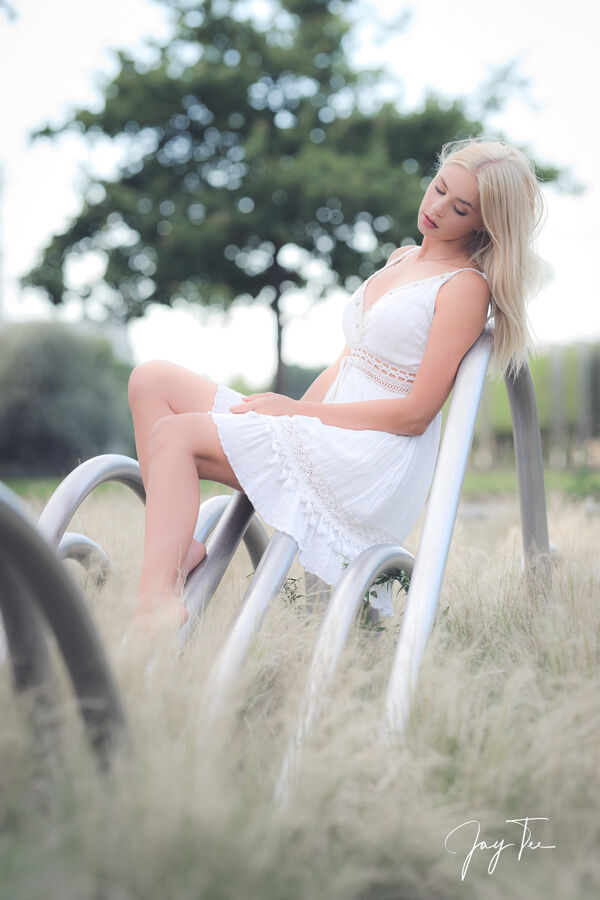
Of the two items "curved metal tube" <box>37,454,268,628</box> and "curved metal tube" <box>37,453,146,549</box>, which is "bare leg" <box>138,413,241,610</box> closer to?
"curved metal tube" <box>37,454,268,628</box>

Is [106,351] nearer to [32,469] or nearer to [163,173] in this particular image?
[32,469]

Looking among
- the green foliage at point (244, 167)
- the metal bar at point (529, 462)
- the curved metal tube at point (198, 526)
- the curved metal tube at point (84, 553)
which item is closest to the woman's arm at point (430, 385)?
the curved metal tube at point (198, 526)

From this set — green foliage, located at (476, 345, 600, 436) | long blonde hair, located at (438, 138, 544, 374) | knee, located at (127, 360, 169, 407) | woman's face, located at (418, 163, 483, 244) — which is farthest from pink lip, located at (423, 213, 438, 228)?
green foliage, located at (476, 345, 600, 436)

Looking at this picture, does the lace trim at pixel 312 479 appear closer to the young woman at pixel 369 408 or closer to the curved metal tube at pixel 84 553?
the young woman at pixel 369 408

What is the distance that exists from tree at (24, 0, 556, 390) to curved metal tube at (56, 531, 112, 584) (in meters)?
11.1

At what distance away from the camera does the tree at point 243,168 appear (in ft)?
45.3

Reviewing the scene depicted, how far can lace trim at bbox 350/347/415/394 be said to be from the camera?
8.70 ft

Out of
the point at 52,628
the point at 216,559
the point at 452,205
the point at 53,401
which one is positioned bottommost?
the point at 53,401

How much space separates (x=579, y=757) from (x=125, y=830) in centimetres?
90

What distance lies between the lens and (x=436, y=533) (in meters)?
2.16

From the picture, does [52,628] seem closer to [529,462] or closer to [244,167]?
[529,462]

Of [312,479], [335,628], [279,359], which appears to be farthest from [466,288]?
[279,359]

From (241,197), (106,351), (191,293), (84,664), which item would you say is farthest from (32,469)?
(84,664)

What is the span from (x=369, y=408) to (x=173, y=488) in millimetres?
629
